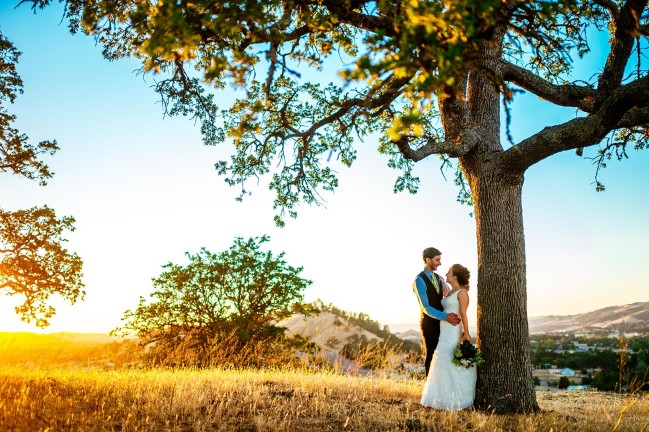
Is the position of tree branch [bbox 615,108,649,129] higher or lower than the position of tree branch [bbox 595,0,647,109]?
lower

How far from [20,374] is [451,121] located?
31.7 ft

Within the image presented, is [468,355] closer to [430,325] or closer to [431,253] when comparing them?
[430,325]

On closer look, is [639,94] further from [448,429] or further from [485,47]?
[448,429]

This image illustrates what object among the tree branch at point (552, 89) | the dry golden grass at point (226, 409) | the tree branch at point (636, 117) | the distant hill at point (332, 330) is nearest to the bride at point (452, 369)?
the dry golden grass at point (226, 409)

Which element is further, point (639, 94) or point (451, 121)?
point (451, 121)

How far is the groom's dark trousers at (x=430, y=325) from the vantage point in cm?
869

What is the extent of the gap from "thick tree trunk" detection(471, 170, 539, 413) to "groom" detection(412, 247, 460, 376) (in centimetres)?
83

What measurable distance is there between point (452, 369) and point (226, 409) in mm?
4055

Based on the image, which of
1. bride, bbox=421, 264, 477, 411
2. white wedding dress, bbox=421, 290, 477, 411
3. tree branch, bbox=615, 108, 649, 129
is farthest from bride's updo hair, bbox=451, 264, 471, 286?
tree branch, bbox=615, 108, 649, 129

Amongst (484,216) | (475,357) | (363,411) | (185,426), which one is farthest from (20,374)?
(484,216)

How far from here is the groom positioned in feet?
28.1

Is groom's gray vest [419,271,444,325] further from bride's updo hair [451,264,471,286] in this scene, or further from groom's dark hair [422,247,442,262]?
bride's updo hair [451,264,471,286]

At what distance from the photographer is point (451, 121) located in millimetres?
9117

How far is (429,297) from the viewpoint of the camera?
8.73 metres
